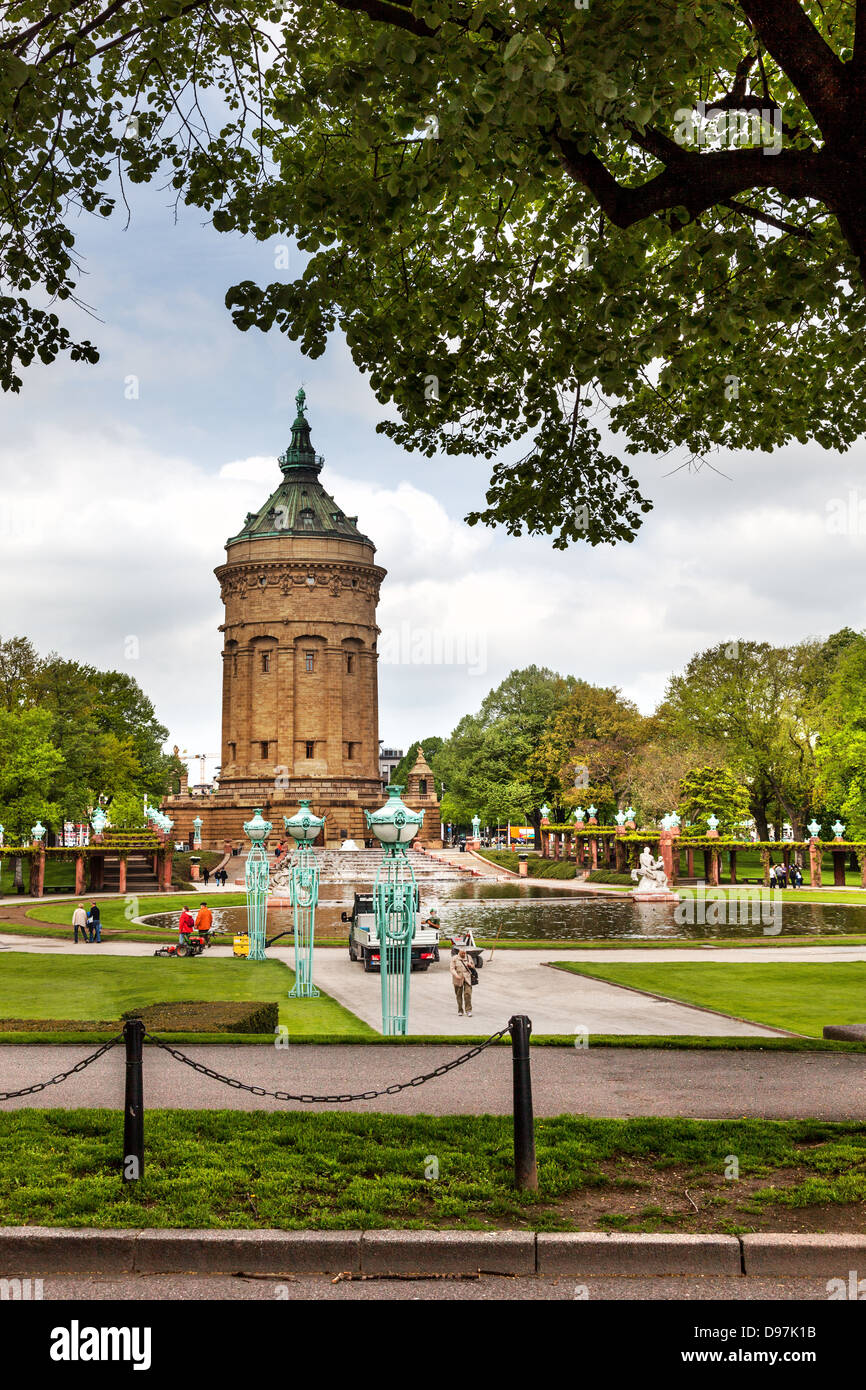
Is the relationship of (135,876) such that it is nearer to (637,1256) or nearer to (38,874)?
(38,874)

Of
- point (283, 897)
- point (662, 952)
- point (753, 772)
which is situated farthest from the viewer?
point (753, 772)

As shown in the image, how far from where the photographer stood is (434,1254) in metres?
6.27

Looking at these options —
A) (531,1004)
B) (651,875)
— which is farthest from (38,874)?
(531,1004)

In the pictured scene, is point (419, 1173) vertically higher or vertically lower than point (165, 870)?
higher

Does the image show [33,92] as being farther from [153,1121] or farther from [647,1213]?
[647,1213]

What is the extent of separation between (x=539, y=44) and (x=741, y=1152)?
7.56m

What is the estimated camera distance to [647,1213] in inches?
267

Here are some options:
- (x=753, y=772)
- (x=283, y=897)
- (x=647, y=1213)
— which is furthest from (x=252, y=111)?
(x=753, y=772)

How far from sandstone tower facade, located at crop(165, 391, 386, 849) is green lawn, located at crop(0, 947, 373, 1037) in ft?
196

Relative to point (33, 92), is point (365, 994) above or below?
below

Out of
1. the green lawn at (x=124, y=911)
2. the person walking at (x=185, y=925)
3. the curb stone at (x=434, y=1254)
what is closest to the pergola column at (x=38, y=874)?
the green lawn at (x=124, y=911)

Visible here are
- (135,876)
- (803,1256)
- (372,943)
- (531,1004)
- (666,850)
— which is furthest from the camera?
(135,876)

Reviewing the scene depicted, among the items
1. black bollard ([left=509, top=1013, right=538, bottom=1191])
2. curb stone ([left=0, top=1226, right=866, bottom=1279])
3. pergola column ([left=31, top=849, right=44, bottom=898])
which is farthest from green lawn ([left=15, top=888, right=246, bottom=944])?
curb stone ([left=0, top=1226, right=866, bottom=1279])

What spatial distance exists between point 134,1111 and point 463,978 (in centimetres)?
996
